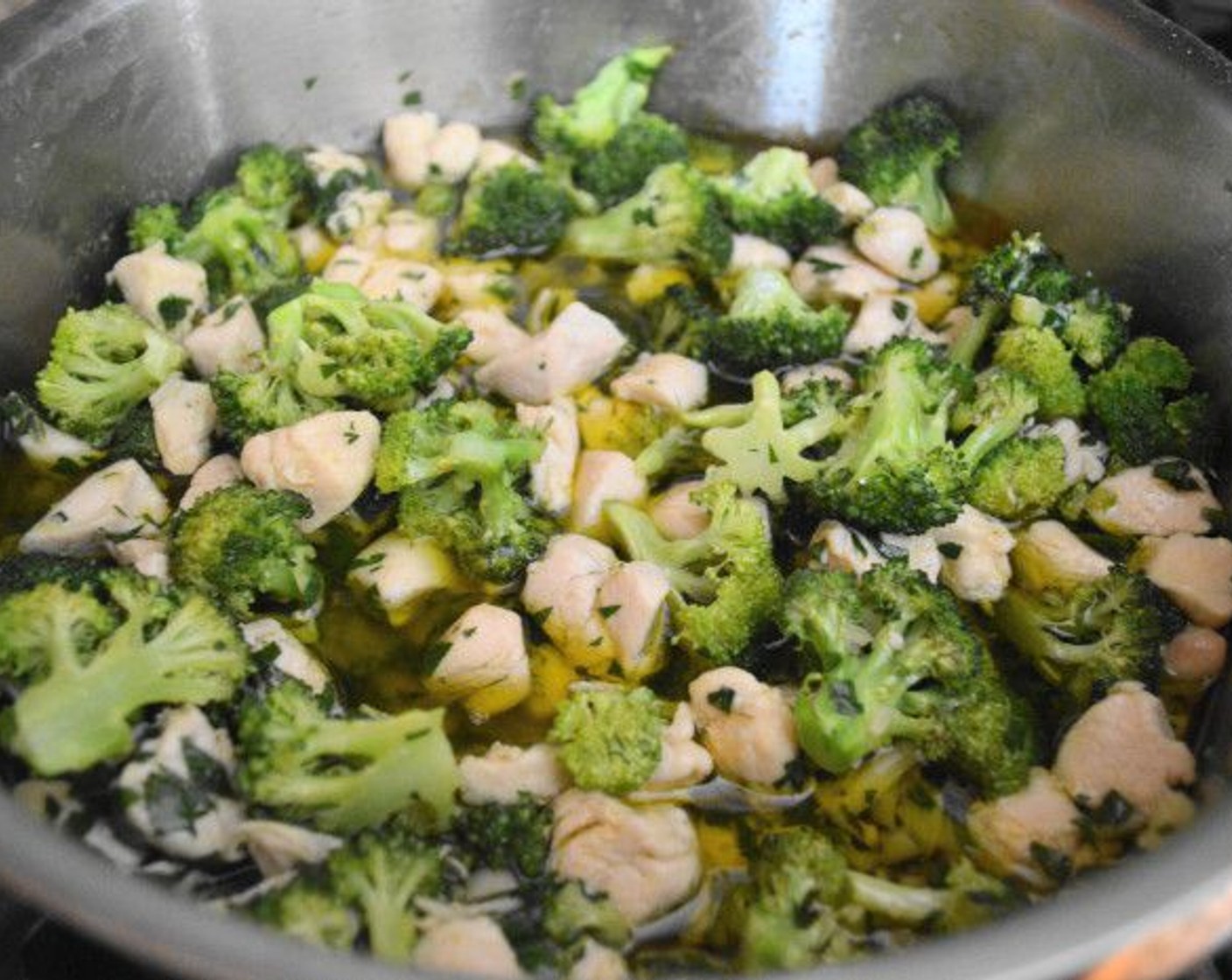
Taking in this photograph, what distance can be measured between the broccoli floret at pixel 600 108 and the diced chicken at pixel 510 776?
1394 millimetres

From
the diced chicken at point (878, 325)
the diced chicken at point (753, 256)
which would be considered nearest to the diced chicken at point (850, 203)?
the diced chicken at point (753, 256)

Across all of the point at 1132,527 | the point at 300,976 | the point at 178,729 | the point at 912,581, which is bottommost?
the point at 1132,527

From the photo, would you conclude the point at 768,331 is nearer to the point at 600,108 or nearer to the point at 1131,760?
the point at 600,108

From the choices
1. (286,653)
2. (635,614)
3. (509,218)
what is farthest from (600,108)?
(286,653)

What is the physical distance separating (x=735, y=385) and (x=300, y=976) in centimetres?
143

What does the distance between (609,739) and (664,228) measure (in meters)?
1.15

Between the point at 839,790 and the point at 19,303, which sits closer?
the point at 839,790

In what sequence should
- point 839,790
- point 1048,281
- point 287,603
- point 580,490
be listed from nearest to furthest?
point 839,790
point 287,603
point 580,490
point 1048,281

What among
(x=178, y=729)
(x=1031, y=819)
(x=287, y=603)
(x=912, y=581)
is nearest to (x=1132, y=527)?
(x=912, y=581)

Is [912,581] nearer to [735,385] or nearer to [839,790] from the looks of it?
[839,790]

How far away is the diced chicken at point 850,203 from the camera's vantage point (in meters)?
2.62

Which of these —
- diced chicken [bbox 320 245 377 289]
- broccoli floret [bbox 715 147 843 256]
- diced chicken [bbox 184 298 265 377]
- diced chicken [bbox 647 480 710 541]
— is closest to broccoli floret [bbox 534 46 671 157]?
broccoli floret [bbox 715 147 843 256]

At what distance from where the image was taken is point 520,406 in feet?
7.51

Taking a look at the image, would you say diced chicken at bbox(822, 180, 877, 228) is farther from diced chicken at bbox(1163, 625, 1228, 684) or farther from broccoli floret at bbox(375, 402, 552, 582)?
diced chicken at bbox(1163, 625, 1228, 684)
